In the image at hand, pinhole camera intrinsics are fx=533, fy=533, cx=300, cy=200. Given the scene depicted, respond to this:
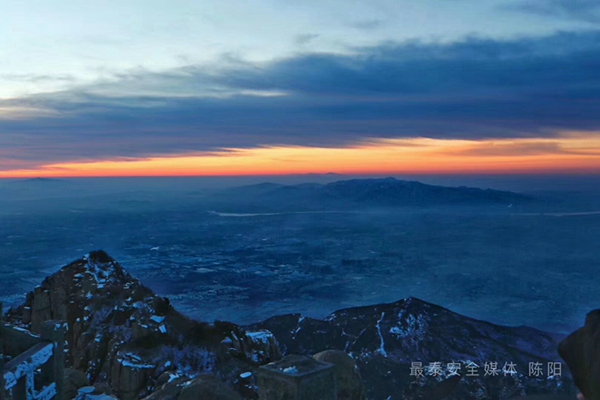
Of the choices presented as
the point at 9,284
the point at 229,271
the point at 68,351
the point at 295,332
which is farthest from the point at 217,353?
the point at 229,271

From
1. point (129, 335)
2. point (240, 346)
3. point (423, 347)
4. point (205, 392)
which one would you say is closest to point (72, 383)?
point (205, 392)

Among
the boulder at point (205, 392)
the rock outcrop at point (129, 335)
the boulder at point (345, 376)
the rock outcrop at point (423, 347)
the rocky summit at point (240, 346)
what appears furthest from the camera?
the rock outcrop at point (423, 347)

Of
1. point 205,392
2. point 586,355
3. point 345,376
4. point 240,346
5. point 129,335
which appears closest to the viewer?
point 586,355

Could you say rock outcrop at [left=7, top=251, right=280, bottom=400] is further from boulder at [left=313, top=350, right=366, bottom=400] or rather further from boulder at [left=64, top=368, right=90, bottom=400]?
boulder at [left=313, top=350, right=366, bottom=400]

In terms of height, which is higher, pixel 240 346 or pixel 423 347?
pixel 240 346

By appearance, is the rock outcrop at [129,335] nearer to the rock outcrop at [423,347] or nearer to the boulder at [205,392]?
the boulder at [205,392]

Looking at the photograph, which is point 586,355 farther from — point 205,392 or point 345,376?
point 205,392

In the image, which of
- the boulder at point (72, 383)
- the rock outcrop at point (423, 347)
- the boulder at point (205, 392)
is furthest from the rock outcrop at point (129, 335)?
the rock outcrop at point (423, 347)

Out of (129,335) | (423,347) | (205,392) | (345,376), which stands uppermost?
(345,376)
